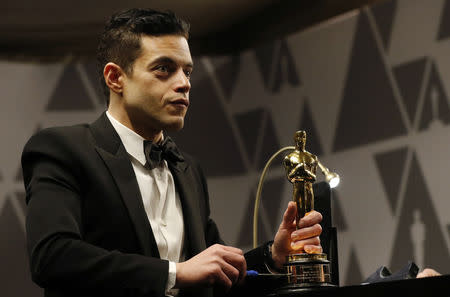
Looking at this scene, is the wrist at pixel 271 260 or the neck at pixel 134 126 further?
the neck at pixel 134 126

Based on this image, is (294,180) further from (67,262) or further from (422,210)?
(422,210)

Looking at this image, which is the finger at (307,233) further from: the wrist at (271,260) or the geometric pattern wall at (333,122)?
the geometric pattern wall at (333,122)

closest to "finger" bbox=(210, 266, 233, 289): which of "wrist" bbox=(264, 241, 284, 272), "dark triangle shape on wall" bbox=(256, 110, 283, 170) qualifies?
"wrist" bbox=(264, 241, 284, 272)

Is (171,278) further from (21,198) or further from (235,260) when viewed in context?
(21,198)

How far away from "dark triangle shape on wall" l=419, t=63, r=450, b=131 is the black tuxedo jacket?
2.78m

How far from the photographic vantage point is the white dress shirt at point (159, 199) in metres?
1.95

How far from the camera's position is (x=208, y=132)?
5879 millimetres

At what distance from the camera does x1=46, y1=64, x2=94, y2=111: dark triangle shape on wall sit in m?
5.66

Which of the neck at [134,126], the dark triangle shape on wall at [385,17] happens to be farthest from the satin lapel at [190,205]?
the dark triangle shape on wall at [385,17]

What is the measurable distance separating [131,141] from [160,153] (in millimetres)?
91

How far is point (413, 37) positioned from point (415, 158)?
81 centimetres

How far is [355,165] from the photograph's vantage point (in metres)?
4.98

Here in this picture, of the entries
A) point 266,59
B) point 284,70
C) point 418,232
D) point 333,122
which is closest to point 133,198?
point 418,232

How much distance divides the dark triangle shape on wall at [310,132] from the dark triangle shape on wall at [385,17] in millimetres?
793
